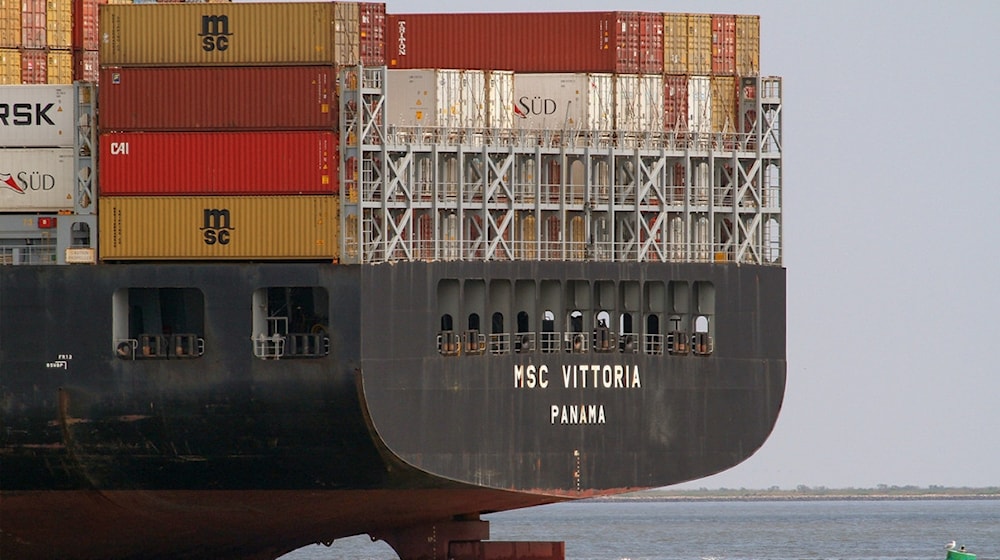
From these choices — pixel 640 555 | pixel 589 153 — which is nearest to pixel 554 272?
pixel 589 153

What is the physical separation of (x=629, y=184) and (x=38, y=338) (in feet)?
61.4

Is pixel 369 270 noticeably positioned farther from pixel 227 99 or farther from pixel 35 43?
pixel 35 43

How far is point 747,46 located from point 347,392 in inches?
700

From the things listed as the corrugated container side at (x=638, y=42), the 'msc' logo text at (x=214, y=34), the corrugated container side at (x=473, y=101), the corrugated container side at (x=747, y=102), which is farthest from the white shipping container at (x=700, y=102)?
the 'msc' logo text at (x=214, y=34)

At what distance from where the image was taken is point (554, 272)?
64062 mm

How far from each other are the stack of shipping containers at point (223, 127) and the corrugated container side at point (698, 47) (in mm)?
10396

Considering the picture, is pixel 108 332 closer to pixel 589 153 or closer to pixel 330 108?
pixel 330 108

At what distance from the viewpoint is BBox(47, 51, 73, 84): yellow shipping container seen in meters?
66.1

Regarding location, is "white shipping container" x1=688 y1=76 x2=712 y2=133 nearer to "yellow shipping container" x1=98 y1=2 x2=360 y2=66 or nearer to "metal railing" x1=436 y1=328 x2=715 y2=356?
"metal railing" x1=436 y1=328 x2=715 y2=356

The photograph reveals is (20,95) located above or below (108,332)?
above

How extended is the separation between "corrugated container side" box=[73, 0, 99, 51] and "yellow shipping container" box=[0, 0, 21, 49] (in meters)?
1.77

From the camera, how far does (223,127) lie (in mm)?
62250

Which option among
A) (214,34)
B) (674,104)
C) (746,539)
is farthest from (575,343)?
(746,539)

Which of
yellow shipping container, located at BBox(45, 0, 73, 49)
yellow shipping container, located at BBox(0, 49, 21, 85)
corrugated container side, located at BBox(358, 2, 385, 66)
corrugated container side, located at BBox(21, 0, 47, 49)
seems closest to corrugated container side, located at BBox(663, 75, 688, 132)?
corrugated container side, located at BBox(358, 2, 385, 66)
